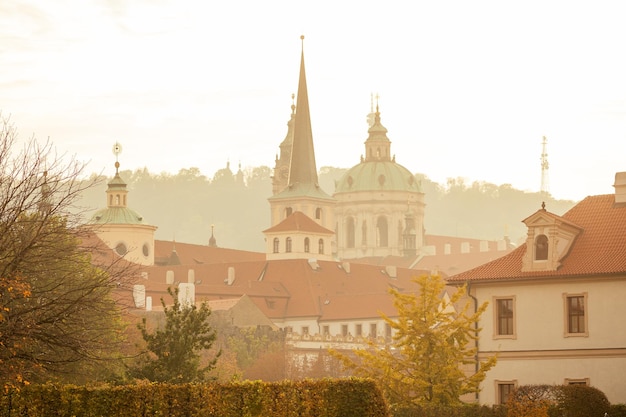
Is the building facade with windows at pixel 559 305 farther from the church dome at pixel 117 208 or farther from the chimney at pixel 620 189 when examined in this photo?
the church dome at pixel 117 208

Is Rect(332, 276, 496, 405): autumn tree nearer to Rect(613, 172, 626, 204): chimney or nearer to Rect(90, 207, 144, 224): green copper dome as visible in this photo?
Rect(613, 172, 626, 204): chimney

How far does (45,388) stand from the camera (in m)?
36.9

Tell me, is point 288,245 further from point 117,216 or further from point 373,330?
point 373,330

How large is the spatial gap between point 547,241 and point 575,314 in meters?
2.97

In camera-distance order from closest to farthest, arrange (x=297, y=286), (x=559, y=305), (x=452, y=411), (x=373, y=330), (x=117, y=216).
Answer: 1. (x=452, y=411)
2. (x=559, y=305)
3. (x=373, y=330)
4. (x=297, y=286)
5. (x=117, y=216)

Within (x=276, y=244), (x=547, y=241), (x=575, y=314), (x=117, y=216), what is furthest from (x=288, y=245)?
(x=575, y=314)

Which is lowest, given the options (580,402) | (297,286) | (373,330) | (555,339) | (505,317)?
(580,402)

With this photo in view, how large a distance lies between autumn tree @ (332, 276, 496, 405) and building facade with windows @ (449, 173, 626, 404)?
10.1 feet

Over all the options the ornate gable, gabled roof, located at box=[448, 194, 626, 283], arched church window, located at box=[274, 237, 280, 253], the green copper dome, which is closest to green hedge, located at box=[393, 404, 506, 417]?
gabled roof, located at box=[448, 194, 626, 283]

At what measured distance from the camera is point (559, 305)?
54.4m

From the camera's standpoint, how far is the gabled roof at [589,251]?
54.0 m

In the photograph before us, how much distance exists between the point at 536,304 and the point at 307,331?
368 ft

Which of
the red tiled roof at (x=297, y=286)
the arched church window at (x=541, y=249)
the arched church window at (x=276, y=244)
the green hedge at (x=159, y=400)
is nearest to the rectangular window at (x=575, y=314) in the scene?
the arched church window at (x=541, y=249)

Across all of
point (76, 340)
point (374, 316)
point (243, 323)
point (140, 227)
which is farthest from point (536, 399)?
point (140, 227)
